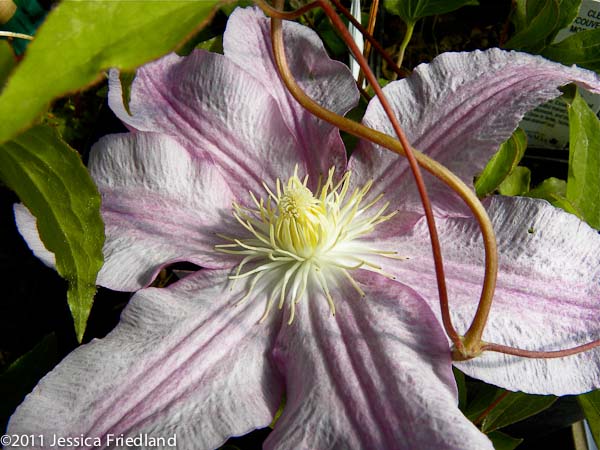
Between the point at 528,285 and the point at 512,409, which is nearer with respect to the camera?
the point at 528,285

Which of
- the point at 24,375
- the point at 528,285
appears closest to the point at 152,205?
the point at 24,375

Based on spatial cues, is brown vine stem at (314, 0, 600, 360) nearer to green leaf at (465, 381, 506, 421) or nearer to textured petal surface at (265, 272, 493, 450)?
textured petal surface at (265, 272, 493, 450)

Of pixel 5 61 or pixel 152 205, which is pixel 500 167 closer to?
pixel 152 205

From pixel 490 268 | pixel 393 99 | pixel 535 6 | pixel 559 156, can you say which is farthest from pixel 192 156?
pixel 559 156

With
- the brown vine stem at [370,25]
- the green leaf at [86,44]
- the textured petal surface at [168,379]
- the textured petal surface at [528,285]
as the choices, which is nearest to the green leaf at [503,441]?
the textured petal surface at [528,285]

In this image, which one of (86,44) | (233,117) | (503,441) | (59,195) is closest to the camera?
(86,44)

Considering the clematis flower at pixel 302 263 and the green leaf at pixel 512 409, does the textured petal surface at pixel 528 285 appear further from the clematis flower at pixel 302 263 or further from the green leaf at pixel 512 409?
the green leaf at pixel 512 409
